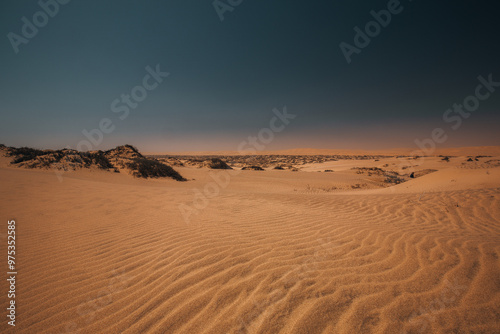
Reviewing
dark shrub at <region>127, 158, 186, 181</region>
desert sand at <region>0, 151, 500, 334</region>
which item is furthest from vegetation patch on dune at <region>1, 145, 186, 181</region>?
desert sand at <region>0, 151, 500, 334</region>

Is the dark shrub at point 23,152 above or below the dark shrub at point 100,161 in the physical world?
above

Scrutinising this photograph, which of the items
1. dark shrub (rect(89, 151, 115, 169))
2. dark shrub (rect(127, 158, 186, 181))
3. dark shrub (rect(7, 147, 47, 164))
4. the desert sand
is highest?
dark shrub (rect(7, 147, 47, 164))

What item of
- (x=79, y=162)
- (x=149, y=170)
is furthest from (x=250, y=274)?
(x=79, y=162)

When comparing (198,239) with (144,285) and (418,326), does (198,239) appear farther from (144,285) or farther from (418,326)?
(418,326)

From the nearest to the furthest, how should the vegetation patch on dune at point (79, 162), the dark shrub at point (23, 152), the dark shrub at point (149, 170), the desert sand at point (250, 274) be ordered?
the desert sand at point (250, 274) < the vegetation patch on dune at point (79, 162) < the dark shrub at point (149, 170) < the dark shrub at point (23, 152)

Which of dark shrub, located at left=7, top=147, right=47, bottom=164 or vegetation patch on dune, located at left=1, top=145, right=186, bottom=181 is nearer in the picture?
vegetation patch on dune, located at left=1, top=145, right=186, bottom=181

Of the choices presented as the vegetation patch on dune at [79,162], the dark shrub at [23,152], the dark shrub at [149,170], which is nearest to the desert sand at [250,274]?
A: the dark shrub at [149,170]

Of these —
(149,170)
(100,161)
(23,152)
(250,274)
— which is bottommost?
(250,274)

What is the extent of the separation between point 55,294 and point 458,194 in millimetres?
10223

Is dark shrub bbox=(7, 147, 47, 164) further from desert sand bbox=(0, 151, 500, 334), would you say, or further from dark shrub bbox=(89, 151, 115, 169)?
desert sand bbox=(0, 151, 500, 334)

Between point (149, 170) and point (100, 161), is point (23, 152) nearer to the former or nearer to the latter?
point (100, 161)

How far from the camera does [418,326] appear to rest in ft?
5.05

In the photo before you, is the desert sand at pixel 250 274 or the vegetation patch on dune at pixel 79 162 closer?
the desert sand at pixel 250 274

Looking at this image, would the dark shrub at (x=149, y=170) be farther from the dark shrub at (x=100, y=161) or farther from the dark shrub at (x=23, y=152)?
the dark shrub at (x=23, y=152)
